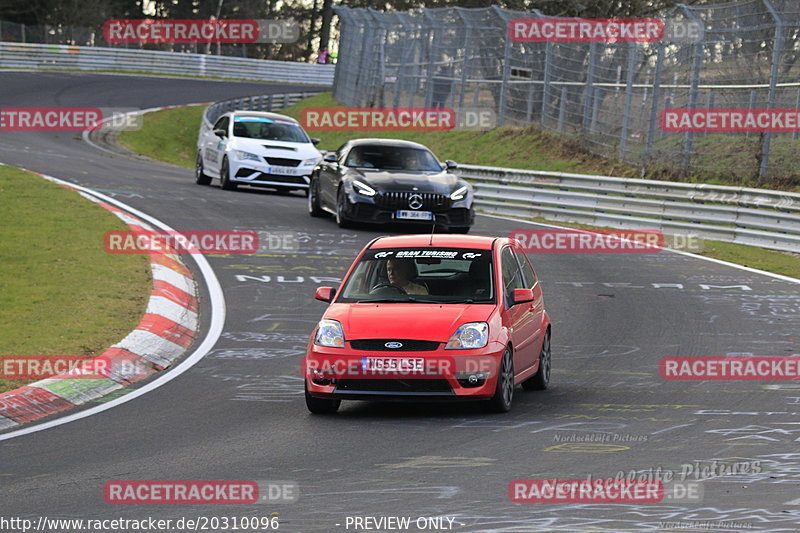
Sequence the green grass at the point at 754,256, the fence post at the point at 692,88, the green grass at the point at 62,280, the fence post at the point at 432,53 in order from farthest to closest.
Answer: the fence post at the point at 432,53
the fence post at the point at 692,88
the green grass at the point at 754,256
the green grass at the point at 62,280

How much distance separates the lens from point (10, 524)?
643 cm

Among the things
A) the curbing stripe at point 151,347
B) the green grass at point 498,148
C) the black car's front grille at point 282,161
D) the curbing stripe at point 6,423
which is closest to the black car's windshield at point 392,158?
the green grass at point 498,148

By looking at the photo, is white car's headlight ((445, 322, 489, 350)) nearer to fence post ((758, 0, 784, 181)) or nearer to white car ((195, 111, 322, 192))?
fence post ((758, 0, 784, 181))

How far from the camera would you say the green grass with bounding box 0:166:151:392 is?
39.7 ft

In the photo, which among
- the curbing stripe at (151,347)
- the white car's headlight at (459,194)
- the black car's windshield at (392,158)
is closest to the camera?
the curbing stripe at (151,347)

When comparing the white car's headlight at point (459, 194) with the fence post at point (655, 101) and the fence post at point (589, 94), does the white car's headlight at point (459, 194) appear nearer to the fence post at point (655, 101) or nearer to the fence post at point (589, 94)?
the fence post at point (655, 101)

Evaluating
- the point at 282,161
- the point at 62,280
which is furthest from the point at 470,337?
the point at 282,161

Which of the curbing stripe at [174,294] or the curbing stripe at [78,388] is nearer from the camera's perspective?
the curbing stripe at [78,388]

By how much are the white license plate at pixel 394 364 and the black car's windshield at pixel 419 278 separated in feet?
2.76

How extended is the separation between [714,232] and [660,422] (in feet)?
44.4

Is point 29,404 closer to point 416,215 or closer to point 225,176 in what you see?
point 416,215

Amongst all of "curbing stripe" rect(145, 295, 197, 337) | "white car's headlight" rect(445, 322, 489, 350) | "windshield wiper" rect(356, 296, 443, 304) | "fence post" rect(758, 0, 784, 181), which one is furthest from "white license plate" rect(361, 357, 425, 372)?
"fence post" rect(758, 0, 784, 181)

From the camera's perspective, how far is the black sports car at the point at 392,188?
20859 millimetres

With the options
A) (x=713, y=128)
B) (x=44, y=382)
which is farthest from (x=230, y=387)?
(x=713, y=128)
